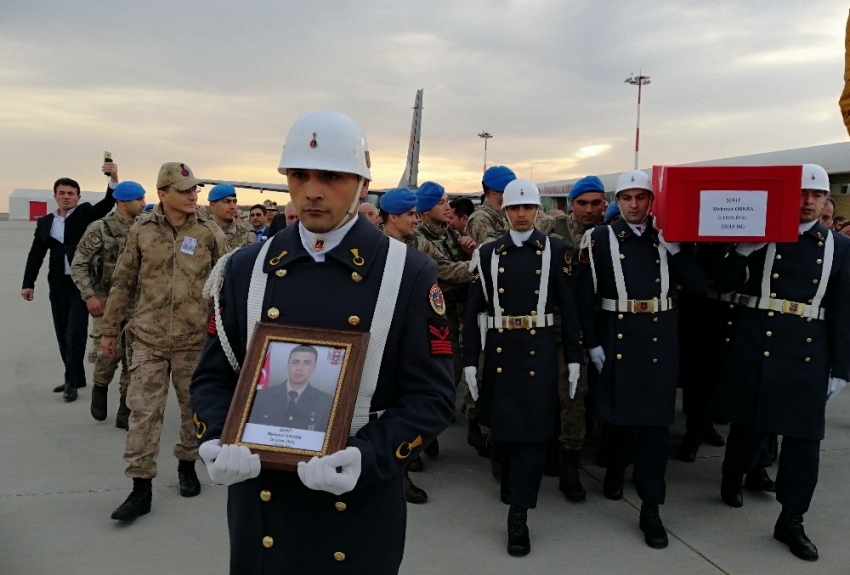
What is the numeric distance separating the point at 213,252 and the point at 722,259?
3112mm

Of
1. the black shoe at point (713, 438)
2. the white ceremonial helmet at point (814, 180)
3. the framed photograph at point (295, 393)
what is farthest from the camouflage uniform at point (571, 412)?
the framed photograph at point (295, 393)

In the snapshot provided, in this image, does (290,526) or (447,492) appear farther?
(447,492)

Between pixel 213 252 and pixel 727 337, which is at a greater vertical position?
pixel 213 252

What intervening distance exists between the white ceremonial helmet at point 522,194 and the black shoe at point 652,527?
1871mm

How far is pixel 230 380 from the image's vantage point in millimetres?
1775

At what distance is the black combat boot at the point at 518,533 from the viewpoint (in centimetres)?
355

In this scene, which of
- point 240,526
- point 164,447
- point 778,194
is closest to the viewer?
point 240,526

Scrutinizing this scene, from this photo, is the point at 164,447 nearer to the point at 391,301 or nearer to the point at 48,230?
the point at 48,230

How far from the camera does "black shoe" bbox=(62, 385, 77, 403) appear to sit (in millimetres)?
6359

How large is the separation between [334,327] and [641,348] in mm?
2765

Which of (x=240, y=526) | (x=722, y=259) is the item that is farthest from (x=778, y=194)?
(x=240, y=526)

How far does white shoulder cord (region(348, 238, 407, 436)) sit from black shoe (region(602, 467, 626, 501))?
313 cm

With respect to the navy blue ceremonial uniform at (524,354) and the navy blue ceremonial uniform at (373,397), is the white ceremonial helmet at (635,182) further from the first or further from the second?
the navy blue ceremonial uniform at (373,397)

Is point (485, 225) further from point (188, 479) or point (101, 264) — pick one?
point (101, 264)
